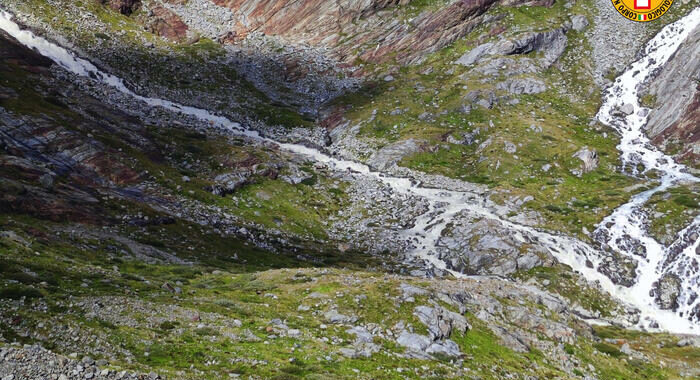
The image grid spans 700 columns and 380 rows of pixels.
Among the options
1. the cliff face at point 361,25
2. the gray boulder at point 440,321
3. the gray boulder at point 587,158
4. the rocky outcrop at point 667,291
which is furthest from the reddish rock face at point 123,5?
the rocky outcrop at point 667,291

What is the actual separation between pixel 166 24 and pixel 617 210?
124 metres

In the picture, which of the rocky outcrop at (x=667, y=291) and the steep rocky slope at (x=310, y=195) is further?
the rocky outcrop at (x=667, y=291)

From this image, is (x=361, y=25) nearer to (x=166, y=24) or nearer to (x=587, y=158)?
(x=166, y=24)

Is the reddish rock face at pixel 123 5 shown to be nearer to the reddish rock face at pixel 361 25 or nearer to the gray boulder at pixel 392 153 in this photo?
the reddish rock face at pixel 361 25

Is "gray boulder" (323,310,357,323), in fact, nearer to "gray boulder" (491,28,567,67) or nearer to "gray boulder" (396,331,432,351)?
"gray boulder" (396,331,432,351)

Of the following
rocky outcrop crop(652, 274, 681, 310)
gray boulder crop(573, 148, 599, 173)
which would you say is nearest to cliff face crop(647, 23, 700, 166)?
gray boulder crop(573, 148, 599, 173)

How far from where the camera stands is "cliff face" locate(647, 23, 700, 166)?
91625 mm

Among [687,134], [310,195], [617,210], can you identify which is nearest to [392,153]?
[310,195]

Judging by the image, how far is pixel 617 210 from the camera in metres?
73.3

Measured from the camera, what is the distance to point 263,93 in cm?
11712

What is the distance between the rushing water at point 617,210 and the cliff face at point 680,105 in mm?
2781

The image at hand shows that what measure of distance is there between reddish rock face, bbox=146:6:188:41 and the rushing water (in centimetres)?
3116

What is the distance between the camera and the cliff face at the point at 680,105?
91625mm

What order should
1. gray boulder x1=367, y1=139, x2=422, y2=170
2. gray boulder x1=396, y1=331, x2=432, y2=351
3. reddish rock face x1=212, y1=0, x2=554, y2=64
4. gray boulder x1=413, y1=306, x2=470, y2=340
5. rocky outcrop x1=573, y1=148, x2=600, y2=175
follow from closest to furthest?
gray boulder x1=396, y1=331, x2=432, y2=351
gray boulder x1=413, y1=306, x2=470, y2=340
rocky outcrop x1=573, y1=148, x2=600, y2=175
gray boulder x1=367, y1=139, x2=422, y2=170
reddish rock face x1=212, y1=0, x2=554, y2=64
